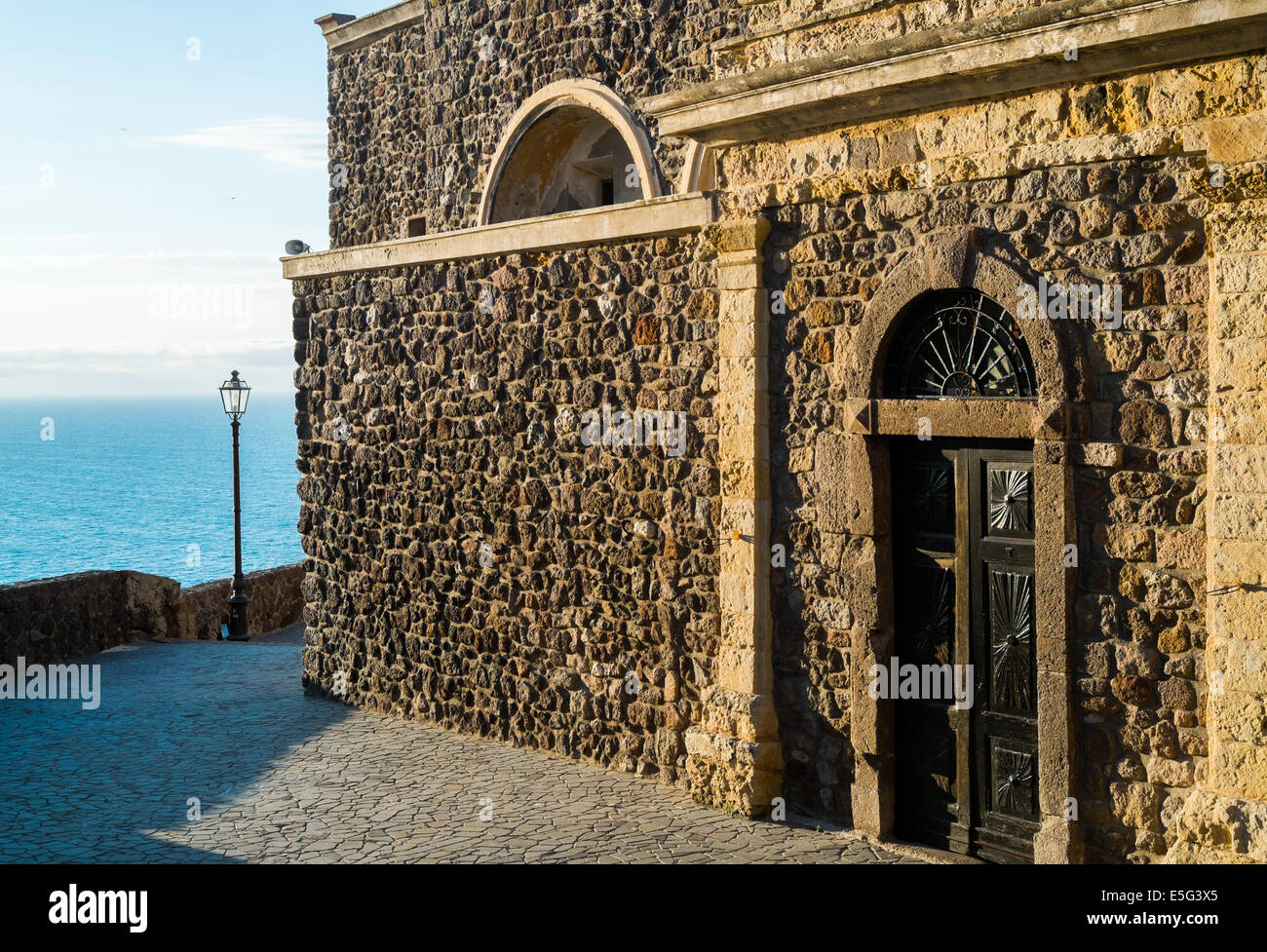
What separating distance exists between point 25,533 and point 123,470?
1435 inches

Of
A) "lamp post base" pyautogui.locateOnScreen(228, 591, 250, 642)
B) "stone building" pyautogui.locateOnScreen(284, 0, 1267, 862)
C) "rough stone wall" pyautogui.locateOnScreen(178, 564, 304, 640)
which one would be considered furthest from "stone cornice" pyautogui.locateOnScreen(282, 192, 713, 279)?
"rough stone wall" pyautogui.locateOnScreen(178, 564, 304, 640)

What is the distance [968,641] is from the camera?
6.72 meters

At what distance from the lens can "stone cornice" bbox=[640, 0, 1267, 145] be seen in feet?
17.9

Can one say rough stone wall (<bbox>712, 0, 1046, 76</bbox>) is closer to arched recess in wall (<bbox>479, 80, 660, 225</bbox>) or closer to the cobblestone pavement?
arched recess in wall (<bbox>479, 80, 660, 225</bbox>)

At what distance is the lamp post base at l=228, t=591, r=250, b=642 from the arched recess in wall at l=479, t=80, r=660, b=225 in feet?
26.3

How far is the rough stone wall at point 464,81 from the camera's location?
357 inches

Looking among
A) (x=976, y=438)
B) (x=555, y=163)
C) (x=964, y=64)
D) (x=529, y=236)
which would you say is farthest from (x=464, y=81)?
(x=976, y=438)

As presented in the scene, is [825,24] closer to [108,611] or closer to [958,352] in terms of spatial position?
[958,352]

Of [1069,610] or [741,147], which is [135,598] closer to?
[741,147]

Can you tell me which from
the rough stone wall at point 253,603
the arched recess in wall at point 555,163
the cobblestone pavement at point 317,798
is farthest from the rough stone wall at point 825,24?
the rough stone wall at point 253,603

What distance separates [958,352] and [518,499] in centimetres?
410

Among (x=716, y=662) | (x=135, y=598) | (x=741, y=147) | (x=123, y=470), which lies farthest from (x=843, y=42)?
(x=123, y=470)

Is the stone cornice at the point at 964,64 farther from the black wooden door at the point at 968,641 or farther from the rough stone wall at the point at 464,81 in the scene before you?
the black wooden door at the point at 968,641

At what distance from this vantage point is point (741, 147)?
7.64 metres
